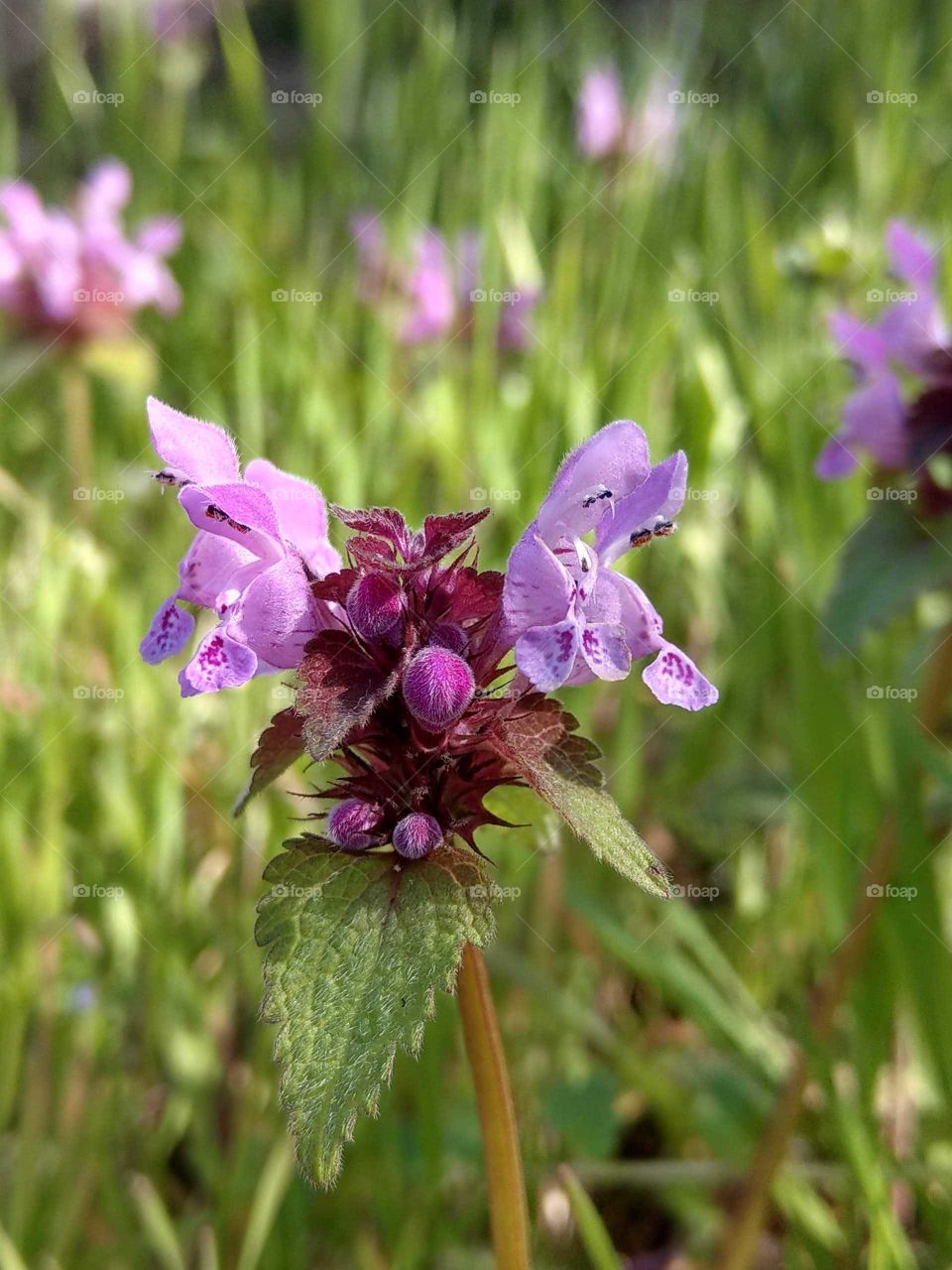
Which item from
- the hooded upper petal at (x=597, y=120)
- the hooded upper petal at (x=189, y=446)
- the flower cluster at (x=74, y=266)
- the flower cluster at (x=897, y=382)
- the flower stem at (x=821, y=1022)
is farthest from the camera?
the hooded upper petal at (x=597, y=120)

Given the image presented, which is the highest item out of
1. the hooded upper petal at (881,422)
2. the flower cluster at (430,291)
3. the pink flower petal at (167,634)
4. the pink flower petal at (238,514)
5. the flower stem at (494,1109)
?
the flower cluster at (430,291)

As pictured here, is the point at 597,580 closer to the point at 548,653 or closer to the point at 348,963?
the point at 548,653

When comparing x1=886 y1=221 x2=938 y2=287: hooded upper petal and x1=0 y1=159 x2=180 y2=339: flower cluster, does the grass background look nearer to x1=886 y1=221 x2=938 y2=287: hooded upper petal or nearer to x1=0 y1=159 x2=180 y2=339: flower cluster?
x1=0 y1=159 x2=180 y2=339: flower cluster

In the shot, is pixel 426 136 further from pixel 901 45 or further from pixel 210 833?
pixel 210 833

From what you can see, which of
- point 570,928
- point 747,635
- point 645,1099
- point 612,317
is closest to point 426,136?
point 612,317

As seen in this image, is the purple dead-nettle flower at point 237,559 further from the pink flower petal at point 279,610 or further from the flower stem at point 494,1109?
the flower stem at point 494,1109

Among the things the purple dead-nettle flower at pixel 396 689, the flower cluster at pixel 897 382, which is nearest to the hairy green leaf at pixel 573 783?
the purple dead-nettle flower at pixel 396 689

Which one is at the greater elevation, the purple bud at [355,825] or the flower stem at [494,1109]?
the purple bud at [355,825]

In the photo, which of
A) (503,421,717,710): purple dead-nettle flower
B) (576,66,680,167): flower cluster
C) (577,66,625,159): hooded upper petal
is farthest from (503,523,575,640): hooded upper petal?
(577,66,625,159): hooded upper petal
